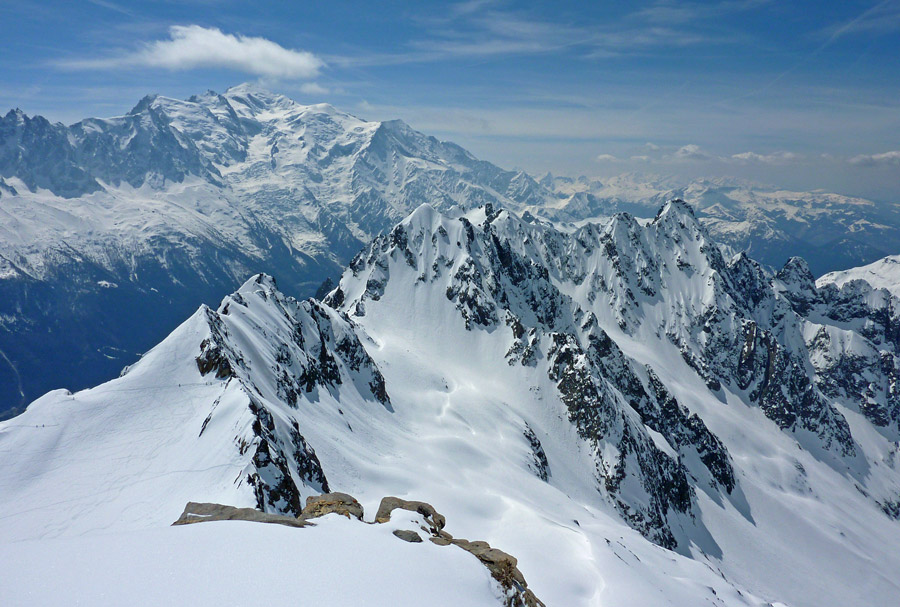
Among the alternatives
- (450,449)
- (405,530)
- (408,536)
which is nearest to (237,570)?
(408,536)

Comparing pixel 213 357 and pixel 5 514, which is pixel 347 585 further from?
pixel 213 357

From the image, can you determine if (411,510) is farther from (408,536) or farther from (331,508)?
(408,536)

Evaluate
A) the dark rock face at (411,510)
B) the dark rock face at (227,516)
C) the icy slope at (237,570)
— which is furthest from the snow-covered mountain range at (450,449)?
the dark rock face at (411,510)

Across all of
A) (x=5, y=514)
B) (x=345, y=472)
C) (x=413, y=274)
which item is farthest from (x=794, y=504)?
(x=5, y=514)

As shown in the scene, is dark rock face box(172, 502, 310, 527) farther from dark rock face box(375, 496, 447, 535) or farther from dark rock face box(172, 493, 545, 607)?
dark rock face box(375, 496, 447, 535)

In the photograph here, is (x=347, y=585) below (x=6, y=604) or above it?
below

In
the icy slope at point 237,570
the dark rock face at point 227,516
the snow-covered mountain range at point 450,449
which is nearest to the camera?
the icy slope at point 237,570

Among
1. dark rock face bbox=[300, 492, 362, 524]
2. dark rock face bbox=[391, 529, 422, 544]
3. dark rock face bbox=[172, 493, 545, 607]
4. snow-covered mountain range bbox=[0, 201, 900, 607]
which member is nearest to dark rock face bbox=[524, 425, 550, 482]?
snow-covered mountain range bbox=[0, 201, 900, 607]

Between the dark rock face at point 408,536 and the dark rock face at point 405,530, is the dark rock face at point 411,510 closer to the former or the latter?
the dark rock face at point 405,530
